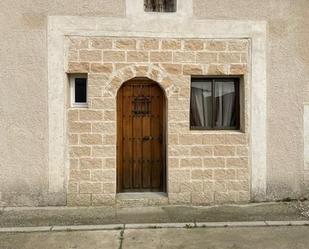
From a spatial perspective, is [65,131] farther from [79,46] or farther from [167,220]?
[167,220]

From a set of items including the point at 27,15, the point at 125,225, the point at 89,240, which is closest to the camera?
the point at 89,240

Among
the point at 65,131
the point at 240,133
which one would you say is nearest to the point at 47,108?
the point at 65,131

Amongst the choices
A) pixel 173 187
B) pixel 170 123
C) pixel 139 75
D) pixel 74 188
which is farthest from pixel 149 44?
pixel 74 188

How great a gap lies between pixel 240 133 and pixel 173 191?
5.15 ft

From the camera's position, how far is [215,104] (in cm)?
703

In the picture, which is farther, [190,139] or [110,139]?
[190,139]

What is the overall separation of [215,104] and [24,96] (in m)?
3.34

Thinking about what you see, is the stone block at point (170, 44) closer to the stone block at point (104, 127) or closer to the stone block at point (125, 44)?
the stone block at point (125, 44)

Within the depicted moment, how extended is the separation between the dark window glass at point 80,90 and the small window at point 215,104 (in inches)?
75.6

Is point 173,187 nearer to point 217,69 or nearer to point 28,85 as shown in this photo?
point 217,69

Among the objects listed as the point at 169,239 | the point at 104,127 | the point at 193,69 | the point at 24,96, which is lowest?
the point at 169,239

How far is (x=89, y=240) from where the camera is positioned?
16.8 ft

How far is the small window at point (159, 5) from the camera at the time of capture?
6.85m

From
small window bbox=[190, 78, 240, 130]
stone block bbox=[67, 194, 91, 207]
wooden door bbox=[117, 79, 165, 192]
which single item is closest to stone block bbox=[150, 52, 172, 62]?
wooden door bbox=[117, 79, 165, 192]
